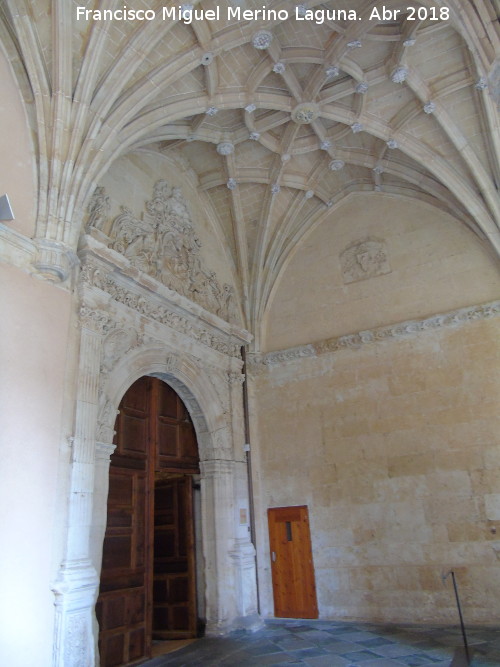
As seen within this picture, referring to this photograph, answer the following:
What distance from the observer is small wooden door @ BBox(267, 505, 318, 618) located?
9.12 metres

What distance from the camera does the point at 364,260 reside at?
10.4 meters

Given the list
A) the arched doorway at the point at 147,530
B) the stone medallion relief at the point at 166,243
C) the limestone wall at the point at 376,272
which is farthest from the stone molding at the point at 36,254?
the limestone wall at the point at 376,272

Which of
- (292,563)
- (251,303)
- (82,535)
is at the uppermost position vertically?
(251,303)

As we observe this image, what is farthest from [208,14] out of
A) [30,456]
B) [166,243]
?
[30,456]

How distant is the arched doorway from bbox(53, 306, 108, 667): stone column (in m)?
0.94

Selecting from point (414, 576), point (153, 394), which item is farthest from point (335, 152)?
point (414, 576)

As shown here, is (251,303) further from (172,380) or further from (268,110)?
(268,110)

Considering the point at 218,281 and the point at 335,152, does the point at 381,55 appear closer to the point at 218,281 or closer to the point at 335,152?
the point at 335,152

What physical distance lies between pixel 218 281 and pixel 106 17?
5057 millimetres

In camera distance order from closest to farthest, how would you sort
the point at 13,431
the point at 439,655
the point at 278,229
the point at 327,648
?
1. the point at 13,431
2. the point at 439,655
3. the point at 327,648
4. the point at 278,229

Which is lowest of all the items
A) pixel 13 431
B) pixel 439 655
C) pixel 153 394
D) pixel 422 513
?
pixel 439 655

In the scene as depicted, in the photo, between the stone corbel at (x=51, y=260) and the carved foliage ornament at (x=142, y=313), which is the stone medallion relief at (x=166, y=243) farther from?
the stone corbel at (x=51, y=260)

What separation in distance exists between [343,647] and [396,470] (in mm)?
3012

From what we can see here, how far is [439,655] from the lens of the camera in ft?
20.2
